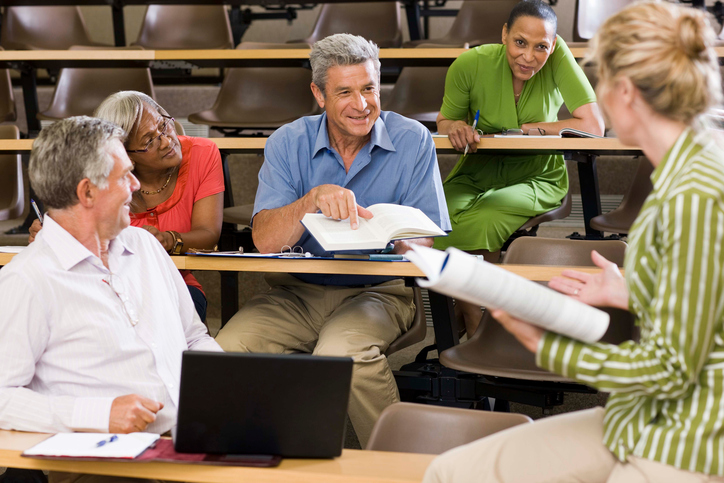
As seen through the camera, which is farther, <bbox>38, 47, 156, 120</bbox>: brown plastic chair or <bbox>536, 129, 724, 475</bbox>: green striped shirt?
<bbox>38, 47, 156, 120</bbox>: brown plastic chair

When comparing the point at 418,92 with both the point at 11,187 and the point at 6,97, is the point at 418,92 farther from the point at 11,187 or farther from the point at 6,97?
the point at 6,97

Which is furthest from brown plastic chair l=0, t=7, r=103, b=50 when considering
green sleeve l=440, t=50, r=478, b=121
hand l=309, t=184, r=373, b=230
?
hand l=309, t=184, r=373, b=230

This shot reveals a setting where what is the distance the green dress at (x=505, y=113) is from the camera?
9.41 ft

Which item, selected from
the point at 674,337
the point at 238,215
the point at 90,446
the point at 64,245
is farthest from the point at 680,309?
the point at 238,215

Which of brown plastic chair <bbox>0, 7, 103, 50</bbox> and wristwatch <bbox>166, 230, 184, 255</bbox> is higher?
brown plastic chair <bbox>0, 7, 103, 50</bbox>

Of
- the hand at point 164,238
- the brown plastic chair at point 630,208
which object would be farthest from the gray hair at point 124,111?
the brown plastic chair at point 630,208

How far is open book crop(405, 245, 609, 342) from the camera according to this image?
811mm

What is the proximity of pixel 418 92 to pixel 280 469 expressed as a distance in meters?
3.12

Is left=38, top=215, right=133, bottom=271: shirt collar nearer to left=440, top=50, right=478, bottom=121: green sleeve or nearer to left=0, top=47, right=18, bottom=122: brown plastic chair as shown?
left=440, top=50, right=478, bottom=121: green sleeve

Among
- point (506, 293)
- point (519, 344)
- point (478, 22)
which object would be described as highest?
point (478, 22)

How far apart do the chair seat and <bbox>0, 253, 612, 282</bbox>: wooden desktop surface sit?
0.98 m

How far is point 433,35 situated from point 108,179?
4.17 meters

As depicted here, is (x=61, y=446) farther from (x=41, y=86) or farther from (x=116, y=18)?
(x=41, y=86)

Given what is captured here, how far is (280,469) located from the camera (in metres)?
1.04
